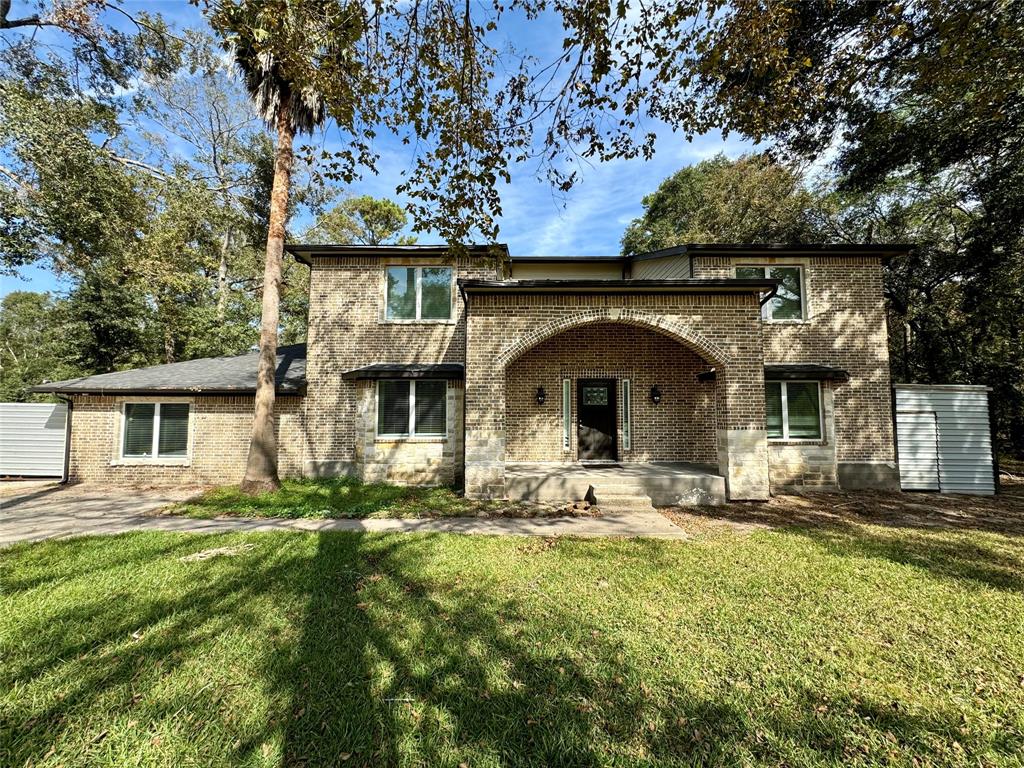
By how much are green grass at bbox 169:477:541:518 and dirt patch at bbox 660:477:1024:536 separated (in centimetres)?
328

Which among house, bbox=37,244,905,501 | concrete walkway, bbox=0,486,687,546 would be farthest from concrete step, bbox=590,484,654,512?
house, bbox=37,244,905,501

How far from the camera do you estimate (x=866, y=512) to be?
770 cm

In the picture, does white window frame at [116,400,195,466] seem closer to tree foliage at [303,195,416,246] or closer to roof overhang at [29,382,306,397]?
roof overhang at [29,382,306,397]

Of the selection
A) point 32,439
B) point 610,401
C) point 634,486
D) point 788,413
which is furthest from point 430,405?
point 32,439

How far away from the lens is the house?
32.6 ft

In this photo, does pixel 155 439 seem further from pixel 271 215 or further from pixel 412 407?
pixel 412 407

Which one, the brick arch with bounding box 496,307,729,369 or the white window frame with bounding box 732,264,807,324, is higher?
the white window frame with bounding box 732,264,807,324

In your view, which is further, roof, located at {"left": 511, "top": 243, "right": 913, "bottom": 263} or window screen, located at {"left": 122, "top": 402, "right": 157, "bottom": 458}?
window screen, located at {"left": 122, "top": 402, "right": 157, "bottom": 458}

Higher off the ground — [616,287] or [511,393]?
[616,287]

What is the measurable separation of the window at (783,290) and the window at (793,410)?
195cm

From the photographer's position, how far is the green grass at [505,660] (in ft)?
7.47

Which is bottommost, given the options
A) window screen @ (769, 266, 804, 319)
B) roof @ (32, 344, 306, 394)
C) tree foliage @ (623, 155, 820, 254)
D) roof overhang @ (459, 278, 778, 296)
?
roof @ (32, 344, 306, 394)

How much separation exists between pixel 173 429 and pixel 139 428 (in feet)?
2.92

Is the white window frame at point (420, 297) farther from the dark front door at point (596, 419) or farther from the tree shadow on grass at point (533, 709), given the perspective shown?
the tree shadow on grass at point (533, 709)
